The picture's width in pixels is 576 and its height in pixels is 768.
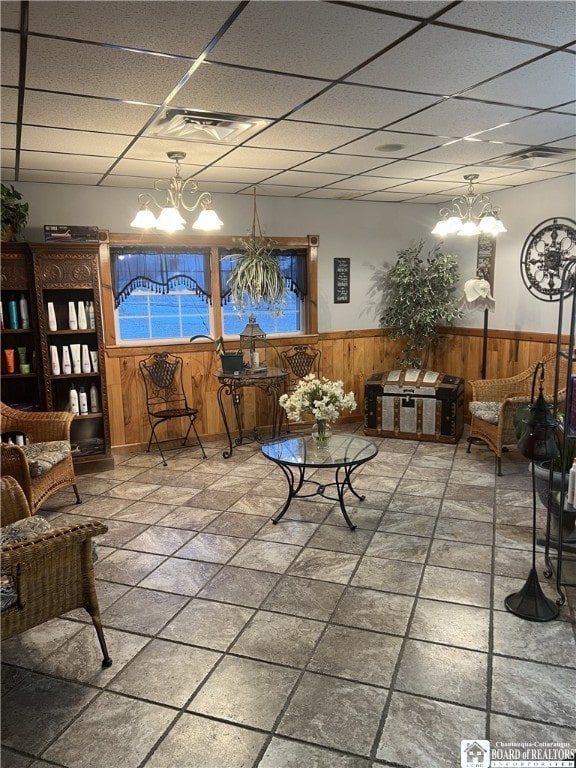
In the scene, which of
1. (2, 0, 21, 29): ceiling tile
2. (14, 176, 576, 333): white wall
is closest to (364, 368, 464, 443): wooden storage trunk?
(14, 176, 576, 333): white wall

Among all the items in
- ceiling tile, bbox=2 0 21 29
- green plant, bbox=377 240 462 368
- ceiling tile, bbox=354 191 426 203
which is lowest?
green plant, bbox=377 240 462 368

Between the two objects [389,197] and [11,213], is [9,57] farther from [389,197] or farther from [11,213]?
[389,197]

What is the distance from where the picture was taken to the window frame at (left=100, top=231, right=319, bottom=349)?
5.19 m

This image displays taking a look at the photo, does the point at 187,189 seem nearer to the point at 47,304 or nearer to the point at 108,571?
the point at 47,304

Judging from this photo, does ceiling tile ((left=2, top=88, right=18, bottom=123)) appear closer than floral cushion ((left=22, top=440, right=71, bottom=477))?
Yes

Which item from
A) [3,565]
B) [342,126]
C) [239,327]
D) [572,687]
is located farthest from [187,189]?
[572,687]

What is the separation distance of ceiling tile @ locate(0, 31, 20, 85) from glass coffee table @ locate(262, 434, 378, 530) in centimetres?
246

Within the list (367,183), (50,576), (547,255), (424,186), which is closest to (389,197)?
(424,186)

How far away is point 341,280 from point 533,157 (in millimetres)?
2552

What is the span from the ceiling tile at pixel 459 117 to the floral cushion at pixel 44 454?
3.18 metres

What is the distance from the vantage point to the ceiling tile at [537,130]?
3160 millimetres

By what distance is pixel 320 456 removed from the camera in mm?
3660

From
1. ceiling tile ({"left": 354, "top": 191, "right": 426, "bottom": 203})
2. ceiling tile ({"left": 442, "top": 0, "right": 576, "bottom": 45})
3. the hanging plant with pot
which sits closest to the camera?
ceiling tile ({"left": 442, "top": 0, "right": 576, "bottom": 45})

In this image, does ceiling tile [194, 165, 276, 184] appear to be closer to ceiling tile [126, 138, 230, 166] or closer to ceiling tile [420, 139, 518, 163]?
ceiling tile [126, 138, 230, 166]
